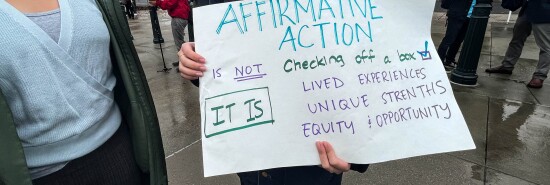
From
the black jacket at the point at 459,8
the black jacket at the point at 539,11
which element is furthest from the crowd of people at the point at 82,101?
the black jacket at the point at 459,8

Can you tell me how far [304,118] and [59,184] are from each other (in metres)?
0.83

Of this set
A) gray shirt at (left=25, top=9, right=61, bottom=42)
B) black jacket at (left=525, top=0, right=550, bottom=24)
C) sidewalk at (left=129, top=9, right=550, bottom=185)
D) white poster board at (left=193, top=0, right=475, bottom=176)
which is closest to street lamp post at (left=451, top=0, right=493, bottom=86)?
sidewalk at (left=129, top=9, right=550, bottom=185)

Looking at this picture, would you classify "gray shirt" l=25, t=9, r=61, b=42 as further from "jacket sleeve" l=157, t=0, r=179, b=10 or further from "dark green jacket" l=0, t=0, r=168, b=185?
"jacket sleeve" l=157, t=0, r=179, b=10

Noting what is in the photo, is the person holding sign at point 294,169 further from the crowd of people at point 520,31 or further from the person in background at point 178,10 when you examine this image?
the person in background at point 178,10

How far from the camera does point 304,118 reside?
3.65 feet

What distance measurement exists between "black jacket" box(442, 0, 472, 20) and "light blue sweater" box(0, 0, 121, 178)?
503 cm

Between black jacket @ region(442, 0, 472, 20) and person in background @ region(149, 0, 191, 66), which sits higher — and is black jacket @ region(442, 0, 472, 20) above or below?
below

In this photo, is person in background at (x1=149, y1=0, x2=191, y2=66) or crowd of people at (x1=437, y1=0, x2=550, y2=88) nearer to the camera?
crowd of people at (x1=437, y1=0, x2=550, y2=88)

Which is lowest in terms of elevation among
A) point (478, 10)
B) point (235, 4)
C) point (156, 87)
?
point (156, 87)

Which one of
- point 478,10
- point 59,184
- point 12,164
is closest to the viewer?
point 12,164

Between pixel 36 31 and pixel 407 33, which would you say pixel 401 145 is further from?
pixel 36 31

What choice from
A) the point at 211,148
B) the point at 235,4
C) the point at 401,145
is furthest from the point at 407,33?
the point at 211,148

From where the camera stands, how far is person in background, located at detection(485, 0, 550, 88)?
4277 millimetres

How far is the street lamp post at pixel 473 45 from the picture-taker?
4.44 m
